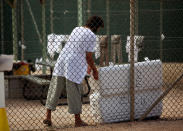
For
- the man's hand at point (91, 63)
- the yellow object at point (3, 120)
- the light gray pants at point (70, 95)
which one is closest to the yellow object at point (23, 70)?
the light gray pants at point (70, 95)

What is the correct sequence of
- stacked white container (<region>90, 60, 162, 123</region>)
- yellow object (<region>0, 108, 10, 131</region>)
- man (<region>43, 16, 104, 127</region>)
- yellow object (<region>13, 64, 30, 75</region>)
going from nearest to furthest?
yellow object (<region>0, 108, 10, 131</region>) → man (<region>43, 16, 104, 127</region>) → stacked white container (<region>90, 60, 162, 123</region>) → yellow object (<region>13, 64, 30, 75</region>)

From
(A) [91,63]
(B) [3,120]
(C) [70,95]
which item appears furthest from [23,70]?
(B) [3,120]

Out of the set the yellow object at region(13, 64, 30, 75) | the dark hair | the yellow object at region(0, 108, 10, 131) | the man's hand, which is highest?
the dark hair

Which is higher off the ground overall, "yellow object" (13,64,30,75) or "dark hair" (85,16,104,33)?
"dark hair" (85,16,104,33)

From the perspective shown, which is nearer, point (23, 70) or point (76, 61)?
point (76, 61)

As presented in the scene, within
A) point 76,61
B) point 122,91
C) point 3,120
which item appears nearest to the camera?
point 3,120

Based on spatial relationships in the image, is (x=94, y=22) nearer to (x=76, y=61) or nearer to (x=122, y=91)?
(x=76, y=61)

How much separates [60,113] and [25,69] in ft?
10.5

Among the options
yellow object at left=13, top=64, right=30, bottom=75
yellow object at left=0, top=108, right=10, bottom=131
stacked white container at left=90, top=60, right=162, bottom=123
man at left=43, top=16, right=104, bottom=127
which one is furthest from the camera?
yellow object at left=13, top=64, right=30, bottom=75

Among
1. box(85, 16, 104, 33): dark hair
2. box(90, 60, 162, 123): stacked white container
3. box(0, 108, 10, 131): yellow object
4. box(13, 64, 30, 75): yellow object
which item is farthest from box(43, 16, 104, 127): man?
box(13, 64, 30, 75): yellow object

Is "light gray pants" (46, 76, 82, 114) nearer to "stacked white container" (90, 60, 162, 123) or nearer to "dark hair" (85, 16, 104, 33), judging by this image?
"stacked white container" (90, 60, 162, 123)

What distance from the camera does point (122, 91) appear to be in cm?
594

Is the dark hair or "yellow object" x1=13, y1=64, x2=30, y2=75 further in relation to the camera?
"yellow object" x1=13, y1=64, x2=30, y2=75

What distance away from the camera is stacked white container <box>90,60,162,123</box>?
19.1 ft
